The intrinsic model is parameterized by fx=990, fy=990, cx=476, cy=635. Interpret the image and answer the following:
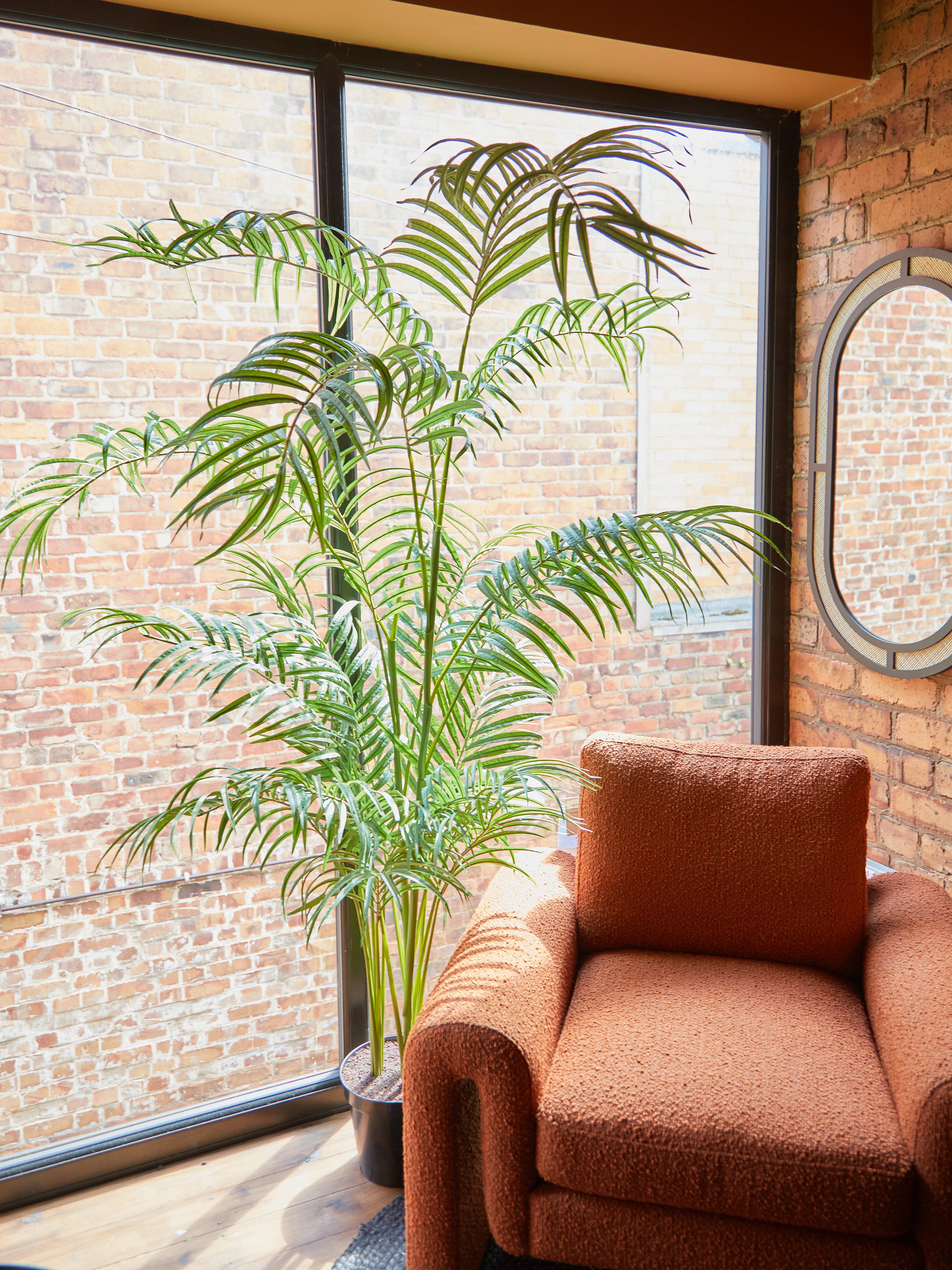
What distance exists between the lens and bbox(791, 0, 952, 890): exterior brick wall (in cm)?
207

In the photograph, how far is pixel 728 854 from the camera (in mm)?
1879

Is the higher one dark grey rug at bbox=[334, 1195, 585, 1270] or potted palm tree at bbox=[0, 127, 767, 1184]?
potted palm tree at bbox=[0, 127, 767, 1184]

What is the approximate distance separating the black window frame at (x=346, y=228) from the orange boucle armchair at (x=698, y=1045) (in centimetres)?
63

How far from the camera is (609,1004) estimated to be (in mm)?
1714

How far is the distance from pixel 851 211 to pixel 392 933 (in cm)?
198

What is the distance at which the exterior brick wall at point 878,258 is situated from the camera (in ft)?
6.81

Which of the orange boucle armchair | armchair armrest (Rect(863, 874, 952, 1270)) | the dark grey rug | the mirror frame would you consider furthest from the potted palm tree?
armchair armrest (Rect(863, 874, 952, 1270))

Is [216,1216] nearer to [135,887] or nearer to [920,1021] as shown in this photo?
[135,887]

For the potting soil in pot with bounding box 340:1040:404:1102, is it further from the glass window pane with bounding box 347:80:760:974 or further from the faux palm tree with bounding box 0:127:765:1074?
the glass window pane with bounding box 347:80:760:974

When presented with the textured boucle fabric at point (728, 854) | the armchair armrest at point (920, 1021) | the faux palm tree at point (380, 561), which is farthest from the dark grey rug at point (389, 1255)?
the armchair armrest at point (920, 1021)

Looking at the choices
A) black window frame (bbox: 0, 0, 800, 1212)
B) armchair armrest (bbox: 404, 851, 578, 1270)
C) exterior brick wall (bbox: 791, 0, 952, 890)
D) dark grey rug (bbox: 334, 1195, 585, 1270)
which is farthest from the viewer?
exterior brick wall (bbox: 791, 0, 952, 890)

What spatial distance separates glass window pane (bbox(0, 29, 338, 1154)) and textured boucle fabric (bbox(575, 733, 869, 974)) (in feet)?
2.08

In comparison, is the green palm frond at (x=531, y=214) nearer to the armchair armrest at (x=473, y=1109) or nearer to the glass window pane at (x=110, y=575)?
the glass window pane at (x=110, y=575)

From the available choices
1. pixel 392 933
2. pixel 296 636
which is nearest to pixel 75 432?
pixel 296 636
